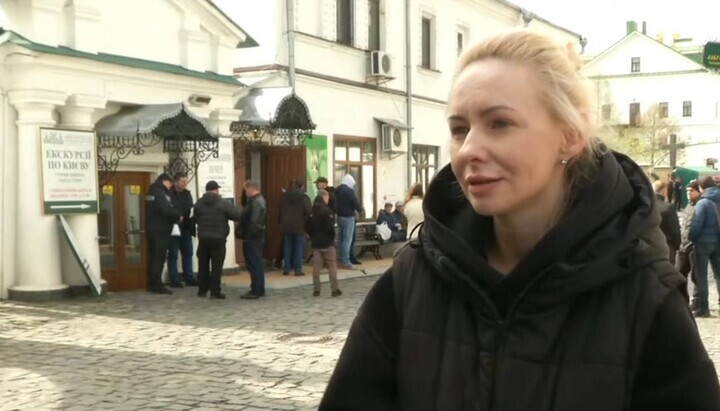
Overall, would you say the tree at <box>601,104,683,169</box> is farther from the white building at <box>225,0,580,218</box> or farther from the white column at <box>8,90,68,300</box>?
the white column at <box>8,90,68,300</box>

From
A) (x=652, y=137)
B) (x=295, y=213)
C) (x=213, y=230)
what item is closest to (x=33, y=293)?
(x=213, y=230)

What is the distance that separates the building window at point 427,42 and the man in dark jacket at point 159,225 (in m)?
12.3

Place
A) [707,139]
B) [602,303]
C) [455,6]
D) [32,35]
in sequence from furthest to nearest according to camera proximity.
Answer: [707,139] → [455,6] → [32,35] → [602,303]

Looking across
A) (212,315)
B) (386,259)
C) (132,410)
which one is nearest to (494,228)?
(132,410)

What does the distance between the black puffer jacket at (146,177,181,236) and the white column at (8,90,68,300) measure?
1794mm

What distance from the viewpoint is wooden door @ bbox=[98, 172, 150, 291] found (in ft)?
51.0

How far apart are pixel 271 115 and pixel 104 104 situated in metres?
3.85

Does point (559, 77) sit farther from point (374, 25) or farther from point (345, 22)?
point (374, 25)

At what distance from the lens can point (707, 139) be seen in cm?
7125

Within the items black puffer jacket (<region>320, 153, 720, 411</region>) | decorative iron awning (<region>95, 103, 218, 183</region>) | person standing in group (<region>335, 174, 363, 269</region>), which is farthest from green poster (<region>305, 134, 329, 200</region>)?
black puffer jacket (<region>320, 153, 720, 411</region>)

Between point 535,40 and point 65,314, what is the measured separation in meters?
11.9

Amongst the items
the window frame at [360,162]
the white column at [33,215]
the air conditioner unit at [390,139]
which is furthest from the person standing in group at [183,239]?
the air conditioner unit at [390,139]

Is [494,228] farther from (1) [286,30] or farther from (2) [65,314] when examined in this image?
(1) [286,30]

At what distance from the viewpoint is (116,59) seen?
14.7m
